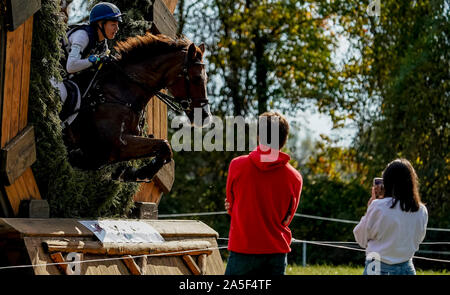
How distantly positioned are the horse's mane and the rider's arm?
1.25ft

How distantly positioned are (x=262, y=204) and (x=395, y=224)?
0.90 meters

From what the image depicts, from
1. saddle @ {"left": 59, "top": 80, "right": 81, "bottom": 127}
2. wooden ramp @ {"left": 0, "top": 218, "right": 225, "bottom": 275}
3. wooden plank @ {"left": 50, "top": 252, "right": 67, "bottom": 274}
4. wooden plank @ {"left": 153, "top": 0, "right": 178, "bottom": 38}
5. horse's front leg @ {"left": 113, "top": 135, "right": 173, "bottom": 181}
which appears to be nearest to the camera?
wooden ramp @ {"left": 0, "top": 218, "right": 225, "bottom": 275}

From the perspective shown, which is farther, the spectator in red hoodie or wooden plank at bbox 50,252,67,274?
wooden plank at bbox 50,252,67,274

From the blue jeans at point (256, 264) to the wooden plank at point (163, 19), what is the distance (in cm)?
417

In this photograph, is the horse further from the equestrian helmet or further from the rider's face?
the equestrian helmet

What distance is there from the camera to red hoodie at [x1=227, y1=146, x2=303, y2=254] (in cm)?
495

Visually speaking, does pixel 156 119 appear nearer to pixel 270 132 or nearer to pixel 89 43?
pixel 89 43

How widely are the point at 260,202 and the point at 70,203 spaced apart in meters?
2.79

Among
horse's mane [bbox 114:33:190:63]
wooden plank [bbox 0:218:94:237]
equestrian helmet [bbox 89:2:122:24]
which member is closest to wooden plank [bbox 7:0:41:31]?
equestrian helmet [bbox 89:2:122:24]

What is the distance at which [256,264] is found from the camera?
195 inches

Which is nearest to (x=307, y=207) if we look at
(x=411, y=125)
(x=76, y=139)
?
(x=411, y=125)

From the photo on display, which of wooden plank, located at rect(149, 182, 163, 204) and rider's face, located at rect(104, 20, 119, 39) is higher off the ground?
rider's face, located at rect(104, 20, 119, 39)
